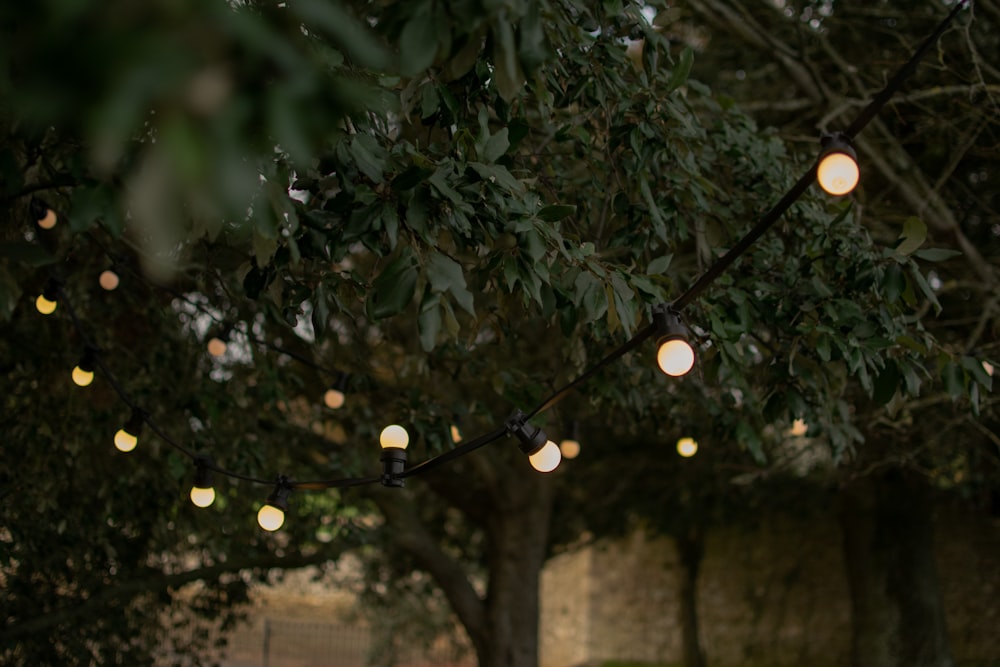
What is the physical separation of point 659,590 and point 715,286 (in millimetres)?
7980

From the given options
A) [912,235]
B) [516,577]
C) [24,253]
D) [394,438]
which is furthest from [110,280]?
[516,577]

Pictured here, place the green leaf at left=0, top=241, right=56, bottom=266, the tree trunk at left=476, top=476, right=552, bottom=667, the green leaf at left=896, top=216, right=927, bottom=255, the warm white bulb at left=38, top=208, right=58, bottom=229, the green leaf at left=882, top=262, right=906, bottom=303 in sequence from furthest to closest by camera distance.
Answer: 1. the tree trunk at left=476, top=476, right=552, bottom=667
2. the warm white bulb at left=38, top=208, right=58, bottom=229
3. the green leaf at left=882, top=262, right=906, bottom=303
4. the green leaf at left=896, top=216, right=927, bottom=255
5. the green leaf at left=0, top=241, right=56, bottom=266

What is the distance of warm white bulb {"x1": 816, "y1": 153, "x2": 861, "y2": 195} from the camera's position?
1585mm

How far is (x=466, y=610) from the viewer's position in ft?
19.9

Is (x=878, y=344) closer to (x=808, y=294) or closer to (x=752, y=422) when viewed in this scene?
(x=808, y=294)

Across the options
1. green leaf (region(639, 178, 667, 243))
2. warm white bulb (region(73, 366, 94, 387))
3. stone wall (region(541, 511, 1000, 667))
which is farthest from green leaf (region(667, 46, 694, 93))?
stone wall (region(541, 511, 1000, 667))

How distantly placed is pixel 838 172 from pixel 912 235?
0.68 meters

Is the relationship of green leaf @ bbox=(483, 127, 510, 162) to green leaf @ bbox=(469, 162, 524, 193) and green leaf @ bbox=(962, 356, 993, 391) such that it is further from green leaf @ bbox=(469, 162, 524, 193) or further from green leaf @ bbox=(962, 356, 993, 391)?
green leaf @ bbox=(962, 356, 993, 391)

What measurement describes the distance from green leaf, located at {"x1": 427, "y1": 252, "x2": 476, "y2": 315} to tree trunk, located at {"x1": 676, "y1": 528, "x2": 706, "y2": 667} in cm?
828

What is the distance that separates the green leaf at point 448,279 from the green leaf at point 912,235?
1271 millimetres

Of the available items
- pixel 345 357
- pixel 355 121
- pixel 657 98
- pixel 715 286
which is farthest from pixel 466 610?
pixel 355 121

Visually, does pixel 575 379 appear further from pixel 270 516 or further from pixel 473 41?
pixel 473 41

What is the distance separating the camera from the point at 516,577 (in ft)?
20.2

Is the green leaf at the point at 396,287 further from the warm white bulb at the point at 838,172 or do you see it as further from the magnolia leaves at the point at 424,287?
the warm white bulb at the point at 838,172
